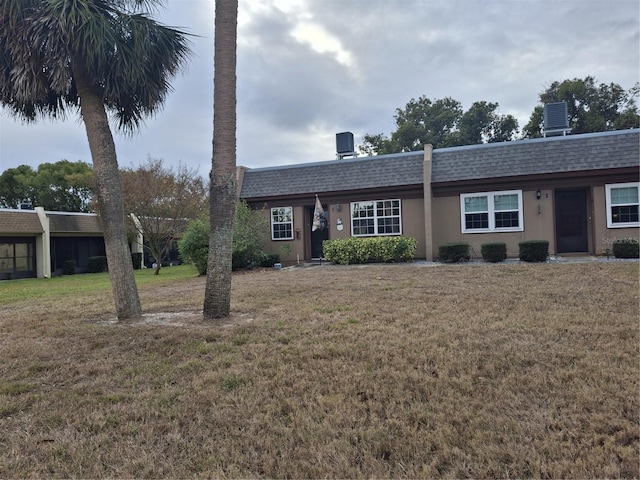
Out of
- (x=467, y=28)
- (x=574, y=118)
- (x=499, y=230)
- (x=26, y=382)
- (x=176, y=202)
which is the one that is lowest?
(x=26, y=382)

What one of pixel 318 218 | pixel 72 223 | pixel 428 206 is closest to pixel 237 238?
pixel 318 218

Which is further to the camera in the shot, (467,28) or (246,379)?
(467,28)

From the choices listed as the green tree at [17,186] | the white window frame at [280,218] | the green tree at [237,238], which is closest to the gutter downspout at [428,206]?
the white window frame at [280,218]

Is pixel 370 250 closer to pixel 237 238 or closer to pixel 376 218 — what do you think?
pixel 376 218

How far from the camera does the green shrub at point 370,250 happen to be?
14789mm

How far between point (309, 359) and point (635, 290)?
6082mm

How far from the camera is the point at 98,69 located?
6.69m

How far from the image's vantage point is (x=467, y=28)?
1061cm

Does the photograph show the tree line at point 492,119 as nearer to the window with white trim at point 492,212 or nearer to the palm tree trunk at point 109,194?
the window with white trim at point 492,212

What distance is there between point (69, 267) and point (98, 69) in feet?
67.0

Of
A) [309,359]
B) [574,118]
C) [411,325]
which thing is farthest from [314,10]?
[574,118]

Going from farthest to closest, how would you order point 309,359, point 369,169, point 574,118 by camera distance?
1. point 574,118
2. point 369,169
3. point 309,359

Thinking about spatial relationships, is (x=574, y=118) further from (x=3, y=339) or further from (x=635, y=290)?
(x=3, y=339)

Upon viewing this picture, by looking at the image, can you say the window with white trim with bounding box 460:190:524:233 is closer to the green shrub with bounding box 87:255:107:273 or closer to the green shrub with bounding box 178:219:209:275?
the green shrub with bounding box 178:219:209:275
